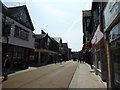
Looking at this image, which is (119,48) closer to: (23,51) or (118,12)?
(118,12)

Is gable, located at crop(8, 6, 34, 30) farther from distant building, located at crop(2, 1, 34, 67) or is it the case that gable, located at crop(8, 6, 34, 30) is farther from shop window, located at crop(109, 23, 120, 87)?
shop window, located at crop(109, 23, 120, 87)

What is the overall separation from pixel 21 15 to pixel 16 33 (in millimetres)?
4020

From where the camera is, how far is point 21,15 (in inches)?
1138

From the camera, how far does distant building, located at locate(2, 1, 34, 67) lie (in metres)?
22.4

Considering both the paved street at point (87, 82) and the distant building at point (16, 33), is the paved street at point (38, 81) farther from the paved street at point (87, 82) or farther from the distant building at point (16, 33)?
the distant building at point (16, 33)

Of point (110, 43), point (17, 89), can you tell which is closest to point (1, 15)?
point (17, 89)

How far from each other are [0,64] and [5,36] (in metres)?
3.66

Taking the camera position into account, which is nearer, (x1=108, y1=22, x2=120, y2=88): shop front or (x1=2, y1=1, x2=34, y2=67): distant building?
(x1=108, y1=22, x2=120, y2=88): shop front

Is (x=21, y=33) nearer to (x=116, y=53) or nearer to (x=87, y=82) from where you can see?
(x=87, y=82)

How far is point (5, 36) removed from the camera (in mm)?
22094

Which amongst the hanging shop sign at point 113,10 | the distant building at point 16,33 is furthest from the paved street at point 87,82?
the distant building at point 16,33

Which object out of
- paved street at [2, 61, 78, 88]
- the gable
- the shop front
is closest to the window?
the gable

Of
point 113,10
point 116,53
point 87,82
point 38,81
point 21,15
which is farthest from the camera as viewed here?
point 21,15

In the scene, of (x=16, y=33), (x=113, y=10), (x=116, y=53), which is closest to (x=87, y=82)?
(x=116, y=53)
